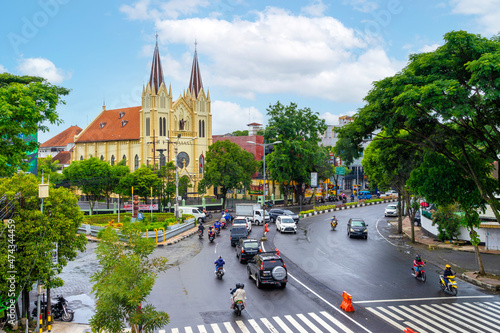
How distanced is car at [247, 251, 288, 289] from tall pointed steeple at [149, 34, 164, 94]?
69386mm

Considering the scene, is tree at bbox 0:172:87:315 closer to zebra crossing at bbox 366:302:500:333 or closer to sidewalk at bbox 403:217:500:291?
zebra crossing at bbox 366:302:500:333

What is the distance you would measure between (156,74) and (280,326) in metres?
77.3

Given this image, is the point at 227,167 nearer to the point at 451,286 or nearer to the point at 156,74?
the point at 156,74

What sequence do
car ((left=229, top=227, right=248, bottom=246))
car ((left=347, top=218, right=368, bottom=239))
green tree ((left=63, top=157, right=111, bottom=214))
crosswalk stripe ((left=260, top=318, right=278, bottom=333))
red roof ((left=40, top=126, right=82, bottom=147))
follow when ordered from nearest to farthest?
crosswalk stripe ((left=260, top=318, right=278, bottom=333)), car ((left=229, top=227, right=248, bottom=246)), car ((left=347, top=218, right=368, bottom=239)), green tree ((left=63, top=157, right=111, bottom=214)), red roof ((left=40, top=126, right=82, bottom=147))

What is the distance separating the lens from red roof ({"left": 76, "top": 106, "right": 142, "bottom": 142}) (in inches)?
3553

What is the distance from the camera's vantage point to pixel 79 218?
17.5m

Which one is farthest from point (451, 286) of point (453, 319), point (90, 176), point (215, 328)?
point (90, 176)

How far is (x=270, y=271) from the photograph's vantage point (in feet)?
66.7

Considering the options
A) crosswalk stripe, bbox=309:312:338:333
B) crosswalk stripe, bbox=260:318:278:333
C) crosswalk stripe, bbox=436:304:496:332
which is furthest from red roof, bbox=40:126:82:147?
crosswalk stripe, bbox=436:304:496:332

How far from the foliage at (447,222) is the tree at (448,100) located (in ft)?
32.6

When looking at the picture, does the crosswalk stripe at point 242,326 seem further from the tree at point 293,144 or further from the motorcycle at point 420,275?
the tree at point 293,144

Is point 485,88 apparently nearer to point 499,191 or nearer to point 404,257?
point 499,191

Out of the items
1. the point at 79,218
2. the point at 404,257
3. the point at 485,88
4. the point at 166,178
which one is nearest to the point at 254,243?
the point at 404,257

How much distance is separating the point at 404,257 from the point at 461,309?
11.2 metres
